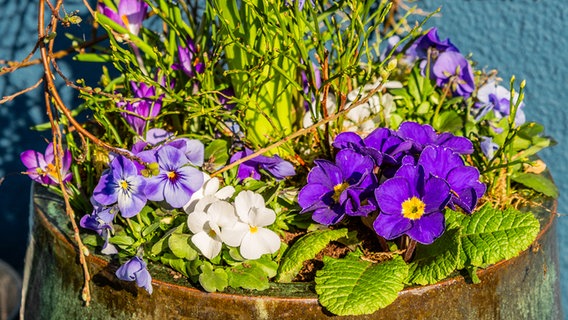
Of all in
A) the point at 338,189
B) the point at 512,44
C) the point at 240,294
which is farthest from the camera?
the point at 512,44

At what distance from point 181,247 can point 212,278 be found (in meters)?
0.07

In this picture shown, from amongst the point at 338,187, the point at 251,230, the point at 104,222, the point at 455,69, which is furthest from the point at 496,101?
the point at 104,222

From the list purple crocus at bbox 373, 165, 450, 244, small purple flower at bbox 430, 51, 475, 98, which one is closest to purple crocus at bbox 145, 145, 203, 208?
purple crocus at bbox 373, 165, 450, 244

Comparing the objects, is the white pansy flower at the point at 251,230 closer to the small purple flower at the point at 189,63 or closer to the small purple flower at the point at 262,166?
the small purple flower at the point at 262,166

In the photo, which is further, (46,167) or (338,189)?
(46,167)

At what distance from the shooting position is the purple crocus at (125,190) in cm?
98

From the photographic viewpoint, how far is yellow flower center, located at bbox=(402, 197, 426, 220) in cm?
95

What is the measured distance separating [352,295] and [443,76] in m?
0.50

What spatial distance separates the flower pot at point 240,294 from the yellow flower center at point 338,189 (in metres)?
0.13

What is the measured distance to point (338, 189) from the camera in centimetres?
102

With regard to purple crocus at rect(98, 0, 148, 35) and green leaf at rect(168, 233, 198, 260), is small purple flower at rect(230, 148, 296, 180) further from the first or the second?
purple crocus at rect(98, 0, 148, 35)

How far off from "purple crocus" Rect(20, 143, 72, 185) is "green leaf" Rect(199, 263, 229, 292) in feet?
0.97

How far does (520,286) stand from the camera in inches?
39.3

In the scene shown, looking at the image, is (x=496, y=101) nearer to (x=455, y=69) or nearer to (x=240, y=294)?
(x=455, y=69)
